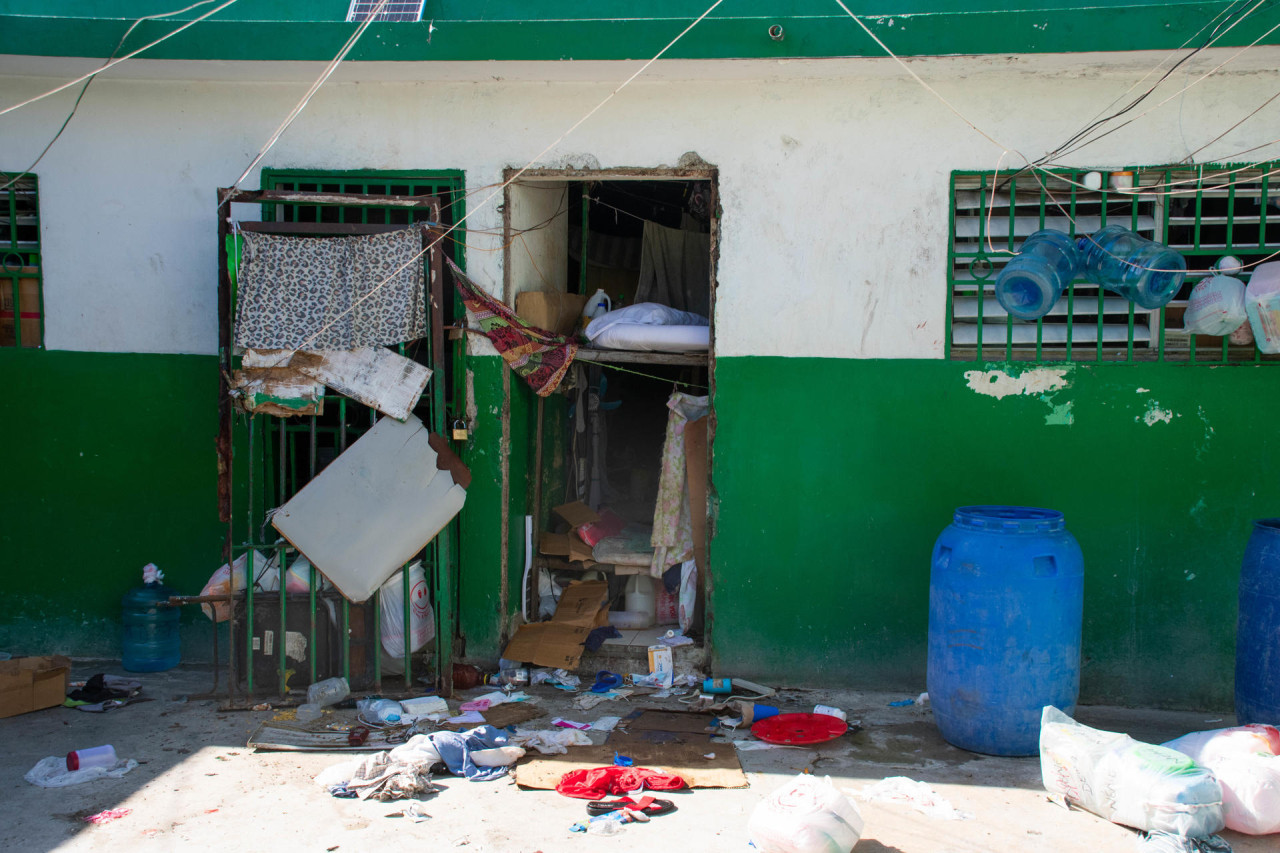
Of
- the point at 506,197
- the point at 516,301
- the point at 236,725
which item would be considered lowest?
the point at 236,725

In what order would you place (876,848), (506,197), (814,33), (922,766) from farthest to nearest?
(506,197), (814,33), (922,766), (876,848)

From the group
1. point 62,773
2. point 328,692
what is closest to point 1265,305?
point 328,692

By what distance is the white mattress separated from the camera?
565cm

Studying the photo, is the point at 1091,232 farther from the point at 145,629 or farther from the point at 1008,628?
the point at 145,629

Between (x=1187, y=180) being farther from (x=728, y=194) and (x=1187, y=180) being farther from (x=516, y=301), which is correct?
(x=516, y=301)

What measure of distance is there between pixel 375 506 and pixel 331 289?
1174mm

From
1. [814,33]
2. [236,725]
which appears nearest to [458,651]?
[236,725]

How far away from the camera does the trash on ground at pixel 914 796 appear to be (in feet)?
12.7

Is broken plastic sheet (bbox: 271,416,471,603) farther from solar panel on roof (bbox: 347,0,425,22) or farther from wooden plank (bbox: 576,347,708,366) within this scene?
solar panel on roof (bbox: 347,0,425,22)

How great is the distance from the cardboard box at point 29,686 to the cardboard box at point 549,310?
3160 mm

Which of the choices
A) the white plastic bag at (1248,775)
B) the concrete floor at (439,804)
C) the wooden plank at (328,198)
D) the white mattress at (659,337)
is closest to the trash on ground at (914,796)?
the concrete floor at (439,804)

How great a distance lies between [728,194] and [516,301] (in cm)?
140

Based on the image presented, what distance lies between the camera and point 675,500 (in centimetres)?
584

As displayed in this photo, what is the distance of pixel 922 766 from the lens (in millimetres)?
4352
